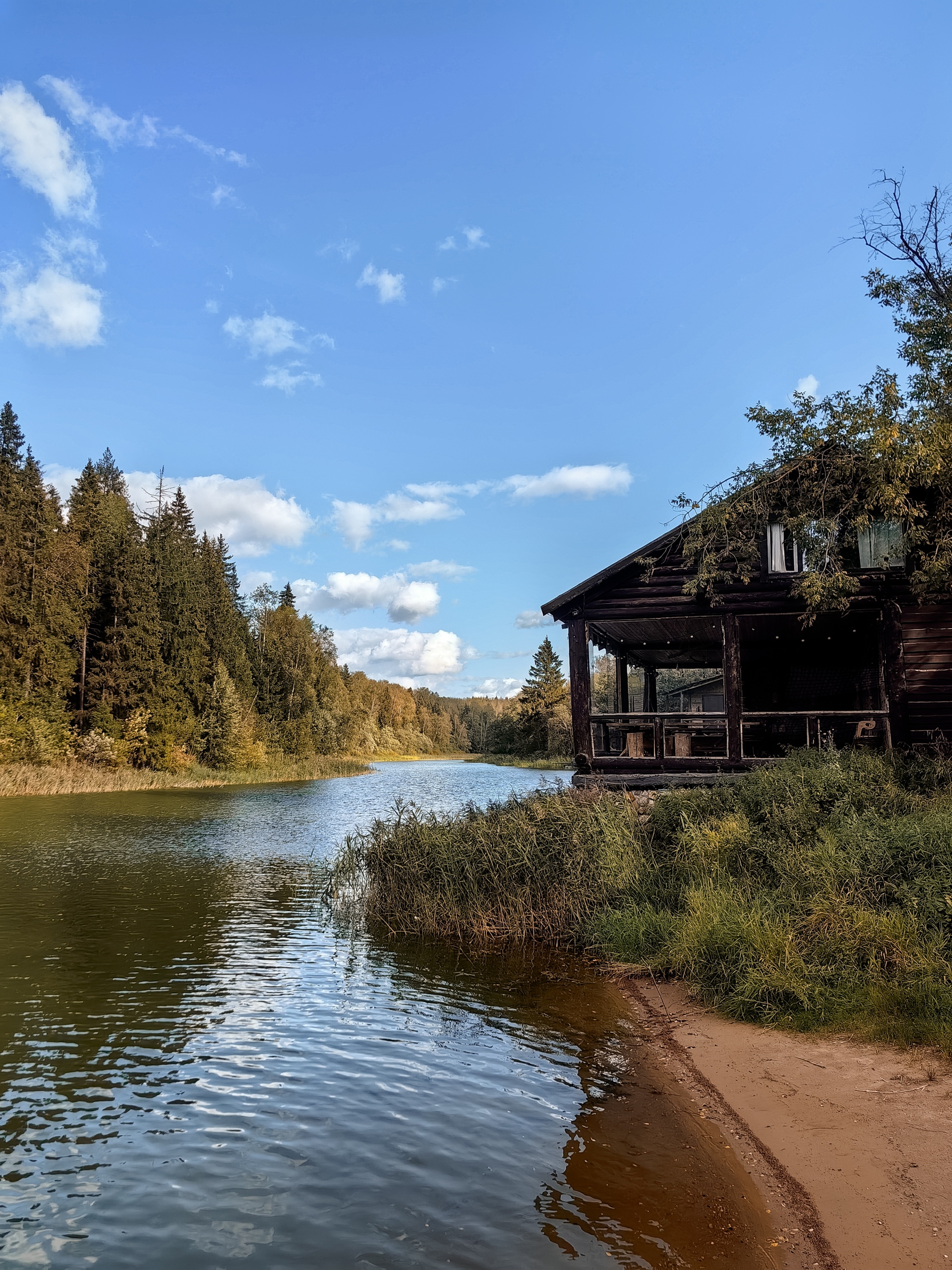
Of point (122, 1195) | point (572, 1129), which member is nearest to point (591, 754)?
point (572, 1129)

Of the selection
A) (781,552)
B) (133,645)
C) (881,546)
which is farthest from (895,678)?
(133,645)

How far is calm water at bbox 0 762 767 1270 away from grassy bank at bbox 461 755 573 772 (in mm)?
52252

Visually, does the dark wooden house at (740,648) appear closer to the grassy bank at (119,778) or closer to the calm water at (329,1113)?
the calm water at (329,1113)

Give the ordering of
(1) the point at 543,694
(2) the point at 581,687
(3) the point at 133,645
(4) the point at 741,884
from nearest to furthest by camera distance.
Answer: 1. (4) the point at 741,884
2. (2) the point at 581,687
3. (3) the point at 133,645
4. (1) the point at 543,694

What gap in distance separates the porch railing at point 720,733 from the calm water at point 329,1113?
668 centimetres

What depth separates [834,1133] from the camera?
17.7 feet

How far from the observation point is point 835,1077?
20.2ft

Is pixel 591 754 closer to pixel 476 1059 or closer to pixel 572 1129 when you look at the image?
pixel 476 1059

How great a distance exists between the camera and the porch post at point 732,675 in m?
16.1

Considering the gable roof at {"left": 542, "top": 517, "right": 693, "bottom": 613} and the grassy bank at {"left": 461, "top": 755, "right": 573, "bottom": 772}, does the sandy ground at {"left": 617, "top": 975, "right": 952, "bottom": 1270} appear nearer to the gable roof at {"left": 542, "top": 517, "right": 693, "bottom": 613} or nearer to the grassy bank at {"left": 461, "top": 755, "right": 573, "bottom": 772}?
the gable roof at {"left": 542, "top": 517, "right": 693, "bottom": 613}

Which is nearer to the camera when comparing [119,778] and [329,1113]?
[329,1113]

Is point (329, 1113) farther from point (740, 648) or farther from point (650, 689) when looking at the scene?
point (650, 689)

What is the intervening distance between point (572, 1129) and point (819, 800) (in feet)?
24.2

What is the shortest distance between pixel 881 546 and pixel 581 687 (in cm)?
640
